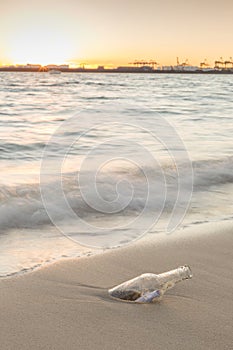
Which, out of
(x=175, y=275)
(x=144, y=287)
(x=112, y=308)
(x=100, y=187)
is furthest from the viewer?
(x=100, y=187)

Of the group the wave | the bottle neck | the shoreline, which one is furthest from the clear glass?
the wave

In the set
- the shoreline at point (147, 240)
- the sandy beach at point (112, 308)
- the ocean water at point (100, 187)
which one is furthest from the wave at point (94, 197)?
the sandy beach at point (112, 308)

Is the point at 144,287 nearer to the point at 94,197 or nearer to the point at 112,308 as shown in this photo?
the point at 112,308

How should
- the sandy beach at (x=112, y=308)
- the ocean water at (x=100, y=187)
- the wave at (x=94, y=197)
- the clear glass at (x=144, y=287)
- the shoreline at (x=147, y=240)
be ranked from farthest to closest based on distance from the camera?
the wave at (x=94, y=197), the ocean water at (x=100, y=187), the shoreline at (x=147, y=240), the clear glass at (x=144, y=287), the sandy beach at (x=112, y=308)

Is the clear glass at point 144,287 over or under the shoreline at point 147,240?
over

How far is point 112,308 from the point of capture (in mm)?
2039

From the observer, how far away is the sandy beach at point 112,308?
1.76 meters

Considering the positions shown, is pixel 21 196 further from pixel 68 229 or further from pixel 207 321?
pixel 207 321

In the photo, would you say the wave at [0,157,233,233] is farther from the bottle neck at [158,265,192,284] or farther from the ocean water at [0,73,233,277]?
the bottle neck at [158,265,192,284]

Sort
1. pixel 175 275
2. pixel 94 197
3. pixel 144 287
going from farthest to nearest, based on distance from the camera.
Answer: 1. pixel 94 197
2. pixel 175 275
3. pixel 144 287

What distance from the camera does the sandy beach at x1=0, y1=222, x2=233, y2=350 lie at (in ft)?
5.79

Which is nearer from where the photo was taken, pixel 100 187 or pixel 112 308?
pixel 112 308

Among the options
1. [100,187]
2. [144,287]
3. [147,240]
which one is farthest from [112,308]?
[100,187]

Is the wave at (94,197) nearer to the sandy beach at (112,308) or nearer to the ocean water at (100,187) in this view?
the ocean water at (100,187)
